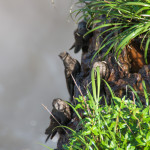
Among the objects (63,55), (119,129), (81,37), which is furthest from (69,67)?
(119,129)

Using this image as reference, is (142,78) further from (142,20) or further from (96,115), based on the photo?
(96,115)

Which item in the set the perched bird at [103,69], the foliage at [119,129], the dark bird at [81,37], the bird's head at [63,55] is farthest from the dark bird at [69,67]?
the foliage at [119,129]

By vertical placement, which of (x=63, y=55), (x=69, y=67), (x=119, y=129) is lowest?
(x=69, y=67)

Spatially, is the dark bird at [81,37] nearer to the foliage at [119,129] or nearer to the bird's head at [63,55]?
the bird's head at [63,55]

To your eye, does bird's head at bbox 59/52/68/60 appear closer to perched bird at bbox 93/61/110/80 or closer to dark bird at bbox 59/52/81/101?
dark bird at bbox 59/52/81/101

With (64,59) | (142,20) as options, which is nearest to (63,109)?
(64,59)

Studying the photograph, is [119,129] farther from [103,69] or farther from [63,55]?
[63,55]
